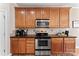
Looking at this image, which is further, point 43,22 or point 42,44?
point 43,22

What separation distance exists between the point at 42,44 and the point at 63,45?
1.91 feet

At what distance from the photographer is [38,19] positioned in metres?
4.81

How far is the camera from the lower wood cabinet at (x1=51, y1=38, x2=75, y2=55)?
4.10 metres

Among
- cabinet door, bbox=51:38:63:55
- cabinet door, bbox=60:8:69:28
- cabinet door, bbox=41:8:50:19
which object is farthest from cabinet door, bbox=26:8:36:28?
cabinet door, bbox=51:38:63:55

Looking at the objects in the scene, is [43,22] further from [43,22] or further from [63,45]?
[63,45]

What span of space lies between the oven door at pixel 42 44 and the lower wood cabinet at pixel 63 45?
0.42 feet

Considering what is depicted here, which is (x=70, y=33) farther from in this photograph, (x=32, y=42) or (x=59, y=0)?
(x=59, y=0)

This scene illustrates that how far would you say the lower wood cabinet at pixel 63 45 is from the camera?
410 centimetres

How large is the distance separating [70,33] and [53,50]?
71 centimetres

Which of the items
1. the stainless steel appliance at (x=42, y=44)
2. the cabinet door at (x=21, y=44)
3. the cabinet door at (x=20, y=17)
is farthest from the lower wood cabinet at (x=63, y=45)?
the cabinet door at (x=20, y=17)

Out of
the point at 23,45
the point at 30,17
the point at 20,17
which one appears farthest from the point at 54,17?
the point at 23,45

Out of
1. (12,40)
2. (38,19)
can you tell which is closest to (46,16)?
(38,19)

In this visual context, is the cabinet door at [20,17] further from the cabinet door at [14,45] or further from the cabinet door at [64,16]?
the cabinet door at [64,16]

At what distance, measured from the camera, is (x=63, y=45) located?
421cm
